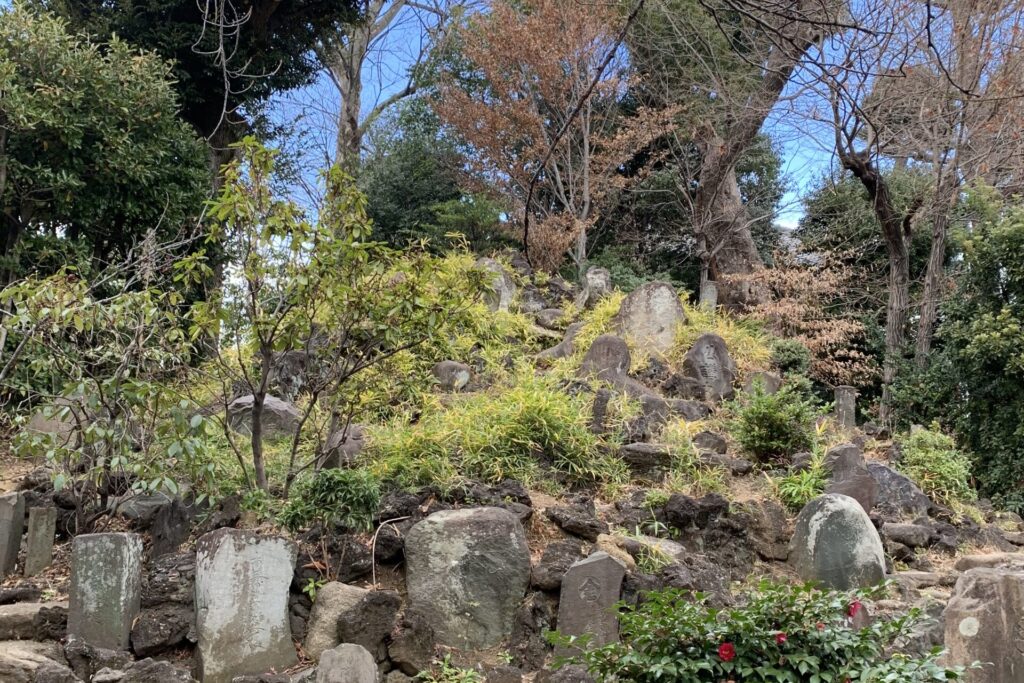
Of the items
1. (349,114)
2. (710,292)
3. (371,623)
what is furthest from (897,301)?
(349,114)

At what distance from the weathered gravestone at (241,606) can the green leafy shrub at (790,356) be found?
23.2 feet

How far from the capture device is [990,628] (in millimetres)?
3361

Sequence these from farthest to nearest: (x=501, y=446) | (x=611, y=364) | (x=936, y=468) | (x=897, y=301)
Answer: (x=897, y=301)
(x=611, y=364)
(x=936, y=468)
(x=501, y=446)

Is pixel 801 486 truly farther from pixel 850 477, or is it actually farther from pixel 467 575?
pixel 467 575

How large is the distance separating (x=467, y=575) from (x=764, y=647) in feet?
6.44

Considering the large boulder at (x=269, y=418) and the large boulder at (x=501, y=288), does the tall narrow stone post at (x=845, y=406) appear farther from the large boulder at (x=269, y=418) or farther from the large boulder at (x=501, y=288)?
the large boulder at (x=269, y=418)

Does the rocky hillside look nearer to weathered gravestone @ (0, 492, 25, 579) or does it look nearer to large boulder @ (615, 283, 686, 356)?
weathered gravestone @ (0, 492, 25, 579)

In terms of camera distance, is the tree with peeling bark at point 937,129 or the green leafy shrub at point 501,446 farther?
the tree with peeling bark at point 937,129

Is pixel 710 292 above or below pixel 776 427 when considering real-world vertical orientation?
above

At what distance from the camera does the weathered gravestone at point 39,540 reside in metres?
5.12

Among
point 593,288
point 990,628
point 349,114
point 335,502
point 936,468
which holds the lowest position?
point 990,628

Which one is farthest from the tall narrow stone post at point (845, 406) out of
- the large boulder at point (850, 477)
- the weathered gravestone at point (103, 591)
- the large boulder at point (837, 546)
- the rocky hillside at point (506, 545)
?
the weathered gravestone at point (103, 591)

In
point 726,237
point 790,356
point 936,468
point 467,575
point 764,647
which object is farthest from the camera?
point 726,237

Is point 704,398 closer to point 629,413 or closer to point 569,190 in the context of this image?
point 629,413
